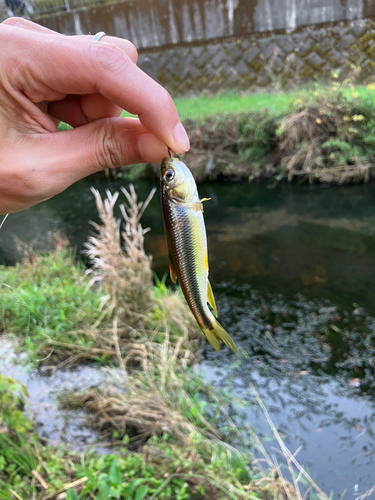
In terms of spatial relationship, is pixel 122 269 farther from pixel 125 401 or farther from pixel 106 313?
pixel 125 401

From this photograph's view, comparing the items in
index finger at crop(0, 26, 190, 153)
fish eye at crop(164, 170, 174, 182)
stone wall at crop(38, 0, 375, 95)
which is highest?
stone wall at crop(38, 0, 375, 95)

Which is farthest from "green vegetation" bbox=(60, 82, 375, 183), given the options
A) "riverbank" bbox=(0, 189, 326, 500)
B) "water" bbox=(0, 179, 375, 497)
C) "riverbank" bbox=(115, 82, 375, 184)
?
"riverbank" bbox=(0, 189, 326, 500)

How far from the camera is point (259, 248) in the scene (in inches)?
265

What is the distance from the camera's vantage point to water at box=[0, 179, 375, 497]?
3379 millimetres

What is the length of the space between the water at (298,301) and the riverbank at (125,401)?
1.41ft

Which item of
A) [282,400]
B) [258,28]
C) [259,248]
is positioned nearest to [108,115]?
[282,400]

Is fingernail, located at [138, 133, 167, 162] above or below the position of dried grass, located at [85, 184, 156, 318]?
above

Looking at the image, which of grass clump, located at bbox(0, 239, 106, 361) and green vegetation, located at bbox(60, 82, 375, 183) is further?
green vegetation, located at bbox(60, 82, 375, 183)

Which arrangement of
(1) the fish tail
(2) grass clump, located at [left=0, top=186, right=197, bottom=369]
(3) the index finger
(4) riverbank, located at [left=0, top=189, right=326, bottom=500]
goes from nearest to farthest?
(3) the index finger → (1) the fish tail → (4) riverbank, located at [left=0, top=189, right=326, bottom=500] → (2) grass clump, located at [left=0, top=186, right=197, bottom=369]

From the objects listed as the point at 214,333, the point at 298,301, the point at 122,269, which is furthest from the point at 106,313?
the point at 214,333

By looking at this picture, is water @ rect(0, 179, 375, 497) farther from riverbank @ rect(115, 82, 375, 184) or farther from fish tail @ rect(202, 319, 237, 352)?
fish tail @ rect(202, 319, 237, 352)

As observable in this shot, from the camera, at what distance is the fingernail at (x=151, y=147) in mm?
1413

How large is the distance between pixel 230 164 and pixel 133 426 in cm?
738

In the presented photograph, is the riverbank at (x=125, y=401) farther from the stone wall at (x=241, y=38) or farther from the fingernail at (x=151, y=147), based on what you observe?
the stone wall at (x=241, y=38)
